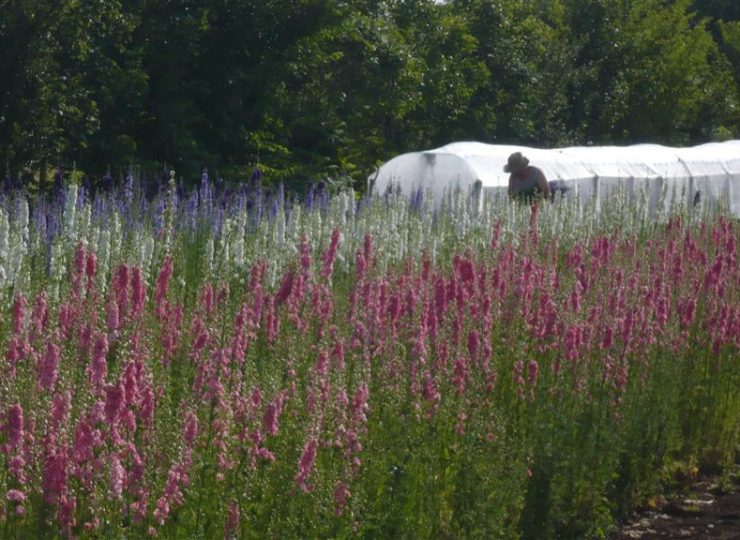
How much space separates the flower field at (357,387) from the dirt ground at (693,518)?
17 centimetres

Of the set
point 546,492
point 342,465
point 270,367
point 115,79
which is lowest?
point 546,492

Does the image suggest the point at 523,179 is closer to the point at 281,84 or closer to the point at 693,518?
the point at 281,84

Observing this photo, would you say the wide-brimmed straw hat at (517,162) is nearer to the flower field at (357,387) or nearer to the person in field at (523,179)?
the person in field at (523,179)

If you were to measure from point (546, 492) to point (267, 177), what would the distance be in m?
14.8

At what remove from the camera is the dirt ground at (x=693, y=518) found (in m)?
8.07

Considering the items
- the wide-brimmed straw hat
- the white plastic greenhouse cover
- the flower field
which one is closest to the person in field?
the wide-brimmed straw hat

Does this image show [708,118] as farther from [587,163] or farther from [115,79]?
[115,79]

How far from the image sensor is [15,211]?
11117mm

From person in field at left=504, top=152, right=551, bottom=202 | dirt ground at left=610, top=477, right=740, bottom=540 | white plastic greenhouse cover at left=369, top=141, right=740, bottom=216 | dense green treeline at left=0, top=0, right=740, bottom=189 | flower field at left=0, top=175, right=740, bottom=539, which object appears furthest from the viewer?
white plastic greenhouse cover at left=369, top=141, right=740, bottom=216

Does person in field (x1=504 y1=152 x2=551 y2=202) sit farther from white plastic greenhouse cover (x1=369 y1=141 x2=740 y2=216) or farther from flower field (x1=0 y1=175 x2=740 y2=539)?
flower field (x1=0 y1=175 x2=740 y2=539)

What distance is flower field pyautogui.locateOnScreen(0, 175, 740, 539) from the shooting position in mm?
4797

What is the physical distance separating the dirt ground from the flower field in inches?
6.7

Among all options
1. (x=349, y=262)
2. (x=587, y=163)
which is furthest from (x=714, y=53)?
(x=349, y=262)

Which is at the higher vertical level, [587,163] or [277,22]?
[277,22]
